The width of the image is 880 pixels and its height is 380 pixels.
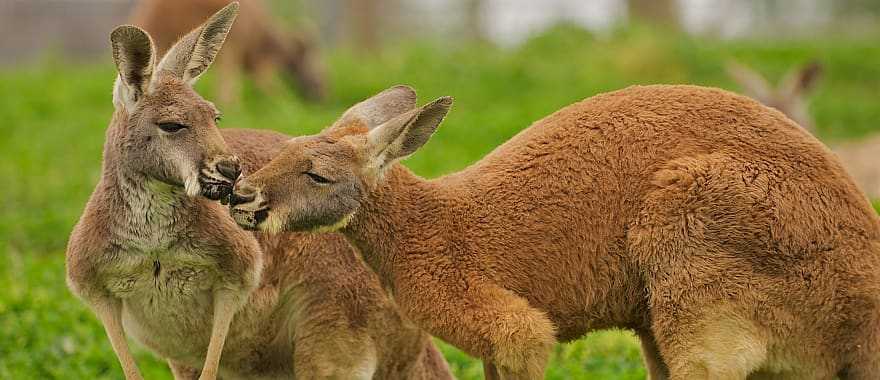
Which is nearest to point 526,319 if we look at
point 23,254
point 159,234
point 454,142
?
point 159,234

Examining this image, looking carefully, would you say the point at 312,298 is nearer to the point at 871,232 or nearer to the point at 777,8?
the point at 871,232

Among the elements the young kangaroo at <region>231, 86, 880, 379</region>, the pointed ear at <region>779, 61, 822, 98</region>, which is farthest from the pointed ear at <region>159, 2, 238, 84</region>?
the pointed ear at <region>779, 61, 822, 98</region>

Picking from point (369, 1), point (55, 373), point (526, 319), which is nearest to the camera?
point (526, 319)

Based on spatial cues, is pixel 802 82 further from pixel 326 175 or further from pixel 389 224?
pixel 326 175

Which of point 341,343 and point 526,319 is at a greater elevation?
point 526,319

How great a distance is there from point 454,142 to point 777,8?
2077 cm

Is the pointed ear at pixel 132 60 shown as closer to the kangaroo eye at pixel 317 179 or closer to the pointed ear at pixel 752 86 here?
the kangaroo eye at pixel 317 179

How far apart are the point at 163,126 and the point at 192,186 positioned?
31 centimetres

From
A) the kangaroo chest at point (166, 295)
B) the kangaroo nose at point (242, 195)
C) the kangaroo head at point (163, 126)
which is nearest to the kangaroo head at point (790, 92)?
the kangaroo chest at point (166, 295)

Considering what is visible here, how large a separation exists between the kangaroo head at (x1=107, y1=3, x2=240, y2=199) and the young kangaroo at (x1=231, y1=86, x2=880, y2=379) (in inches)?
8.2

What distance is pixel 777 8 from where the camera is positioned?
31297mm

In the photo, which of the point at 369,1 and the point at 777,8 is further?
the point at 777,8

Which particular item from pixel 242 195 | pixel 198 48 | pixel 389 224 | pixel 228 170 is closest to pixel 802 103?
pixel 389 224

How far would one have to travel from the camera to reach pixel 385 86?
15750 mm
